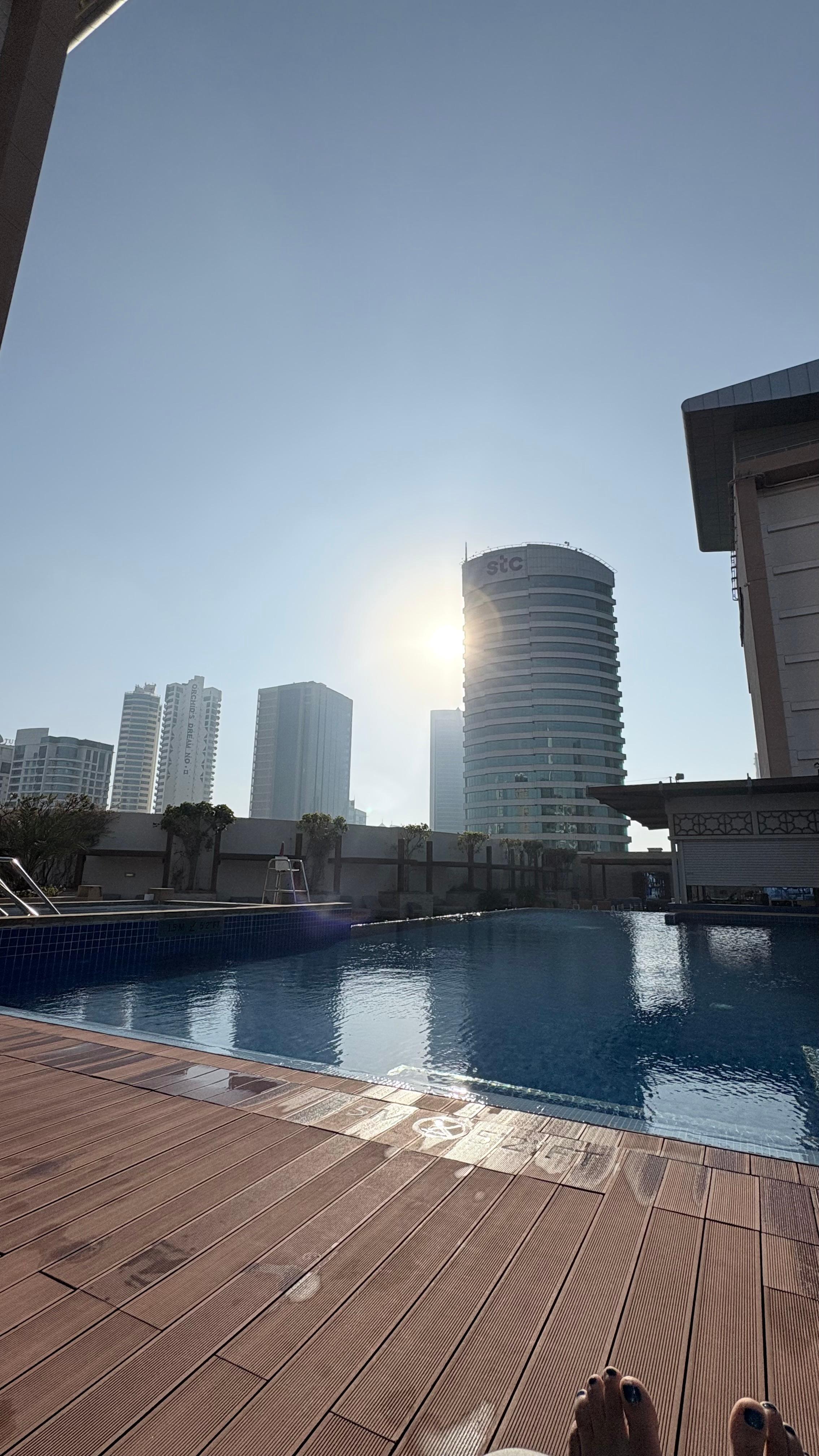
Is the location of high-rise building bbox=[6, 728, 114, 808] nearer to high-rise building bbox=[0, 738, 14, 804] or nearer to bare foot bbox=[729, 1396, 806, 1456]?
high-rise building bbox=[0, 738, 14, 804]

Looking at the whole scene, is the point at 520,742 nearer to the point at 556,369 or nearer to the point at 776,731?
the point at 776,731

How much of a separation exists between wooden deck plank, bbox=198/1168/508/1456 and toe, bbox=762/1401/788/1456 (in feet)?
2.76

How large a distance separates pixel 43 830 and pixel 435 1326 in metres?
20.8

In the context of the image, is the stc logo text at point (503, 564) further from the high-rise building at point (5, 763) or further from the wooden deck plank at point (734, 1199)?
the wooden deck plank at point (734, 1199)

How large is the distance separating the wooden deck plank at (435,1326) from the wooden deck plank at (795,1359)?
69 centimetres

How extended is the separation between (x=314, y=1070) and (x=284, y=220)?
1220 centimetres

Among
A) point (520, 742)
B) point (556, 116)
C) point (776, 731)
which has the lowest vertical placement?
point (776, 731)

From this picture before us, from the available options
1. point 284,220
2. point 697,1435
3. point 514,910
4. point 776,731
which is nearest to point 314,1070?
point 697,1435

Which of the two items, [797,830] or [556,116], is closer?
[556,116]

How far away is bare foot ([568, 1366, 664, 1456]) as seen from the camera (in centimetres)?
114

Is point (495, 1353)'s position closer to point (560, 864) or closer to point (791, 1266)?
point (791, 1266)

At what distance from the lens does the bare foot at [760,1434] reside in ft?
3.64

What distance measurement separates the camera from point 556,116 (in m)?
9.80

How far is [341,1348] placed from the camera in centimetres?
150
